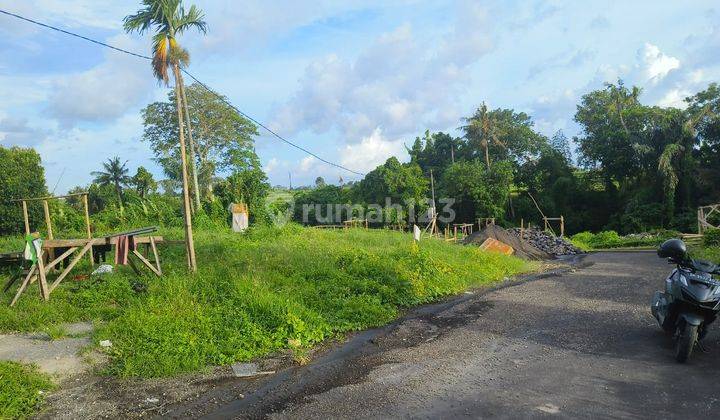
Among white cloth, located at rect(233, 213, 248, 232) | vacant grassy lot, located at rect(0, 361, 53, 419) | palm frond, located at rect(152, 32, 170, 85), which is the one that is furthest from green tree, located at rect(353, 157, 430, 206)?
vacant grassy lot, located at rect(0, 361, 53, 419)

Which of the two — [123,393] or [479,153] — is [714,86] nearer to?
[479,153]

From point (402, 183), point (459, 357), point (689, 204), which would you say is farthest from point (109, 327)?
point (689, 204)

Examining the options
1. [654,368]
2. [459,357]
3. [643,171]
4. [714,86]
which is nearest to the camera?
[654,368]

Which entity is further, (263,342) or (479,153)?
(479,153)

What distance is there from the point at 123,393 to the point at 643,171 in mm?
39308

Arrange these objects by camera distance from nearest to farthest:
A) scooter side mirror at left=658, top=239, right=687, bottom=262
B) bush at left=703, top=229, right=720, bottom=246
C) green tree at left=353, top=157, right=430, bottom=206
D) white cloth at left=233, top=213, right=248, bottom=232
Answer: scooter side mirror at left=658, top=239, right=687, bottom=262
bush at left=703, top=229, right=720, bottom=246
white cloth at left=233, top=213, right=248, bottom=232
green tree at left=353, top=157, right=430, bottom=206

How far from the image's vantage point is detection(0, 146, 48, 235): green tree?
26312mm

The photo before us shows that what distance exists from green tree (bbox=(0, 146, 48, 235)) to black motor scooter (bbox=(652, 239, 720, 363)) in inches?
1154

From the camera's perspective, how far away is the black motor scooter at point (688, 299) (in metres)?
5.31

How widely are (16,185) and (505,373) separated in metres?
29.4

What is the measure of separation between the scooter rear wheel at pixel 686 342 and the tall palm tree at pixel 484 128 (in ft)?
127

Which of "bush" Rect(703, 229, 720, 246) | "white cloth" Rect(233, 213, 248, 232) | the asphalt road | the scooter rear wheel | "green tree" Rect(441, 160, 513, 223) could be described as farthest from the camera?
"green tree" Rect(441, 160, 513, 223)

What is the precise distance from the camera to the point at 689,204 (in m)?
33.0

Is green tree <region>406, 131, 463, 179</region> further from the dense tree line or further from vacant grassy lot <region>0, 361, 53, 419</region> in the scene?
vacant grassy lot <region>0, 361, 53, 419</region>
